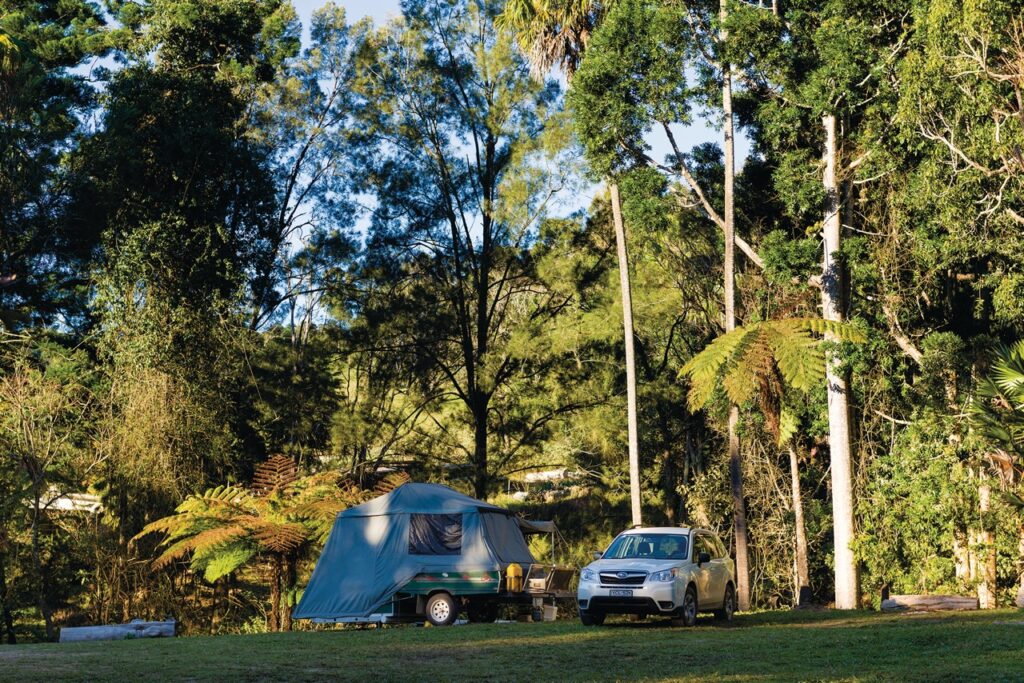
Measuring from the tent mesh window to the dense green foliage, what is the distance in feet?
12.0

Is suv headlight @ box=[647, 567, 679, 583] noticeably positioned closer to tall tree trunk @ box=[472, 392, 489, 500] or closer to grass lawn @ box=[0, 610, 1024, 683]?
grass lawn @ box=[0, 610, 1024, 683]

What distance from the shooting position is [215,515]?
885 inches

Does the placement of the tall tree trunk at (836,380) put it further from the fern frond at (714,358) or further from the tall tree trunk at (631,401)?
the fern frond at (714,358)

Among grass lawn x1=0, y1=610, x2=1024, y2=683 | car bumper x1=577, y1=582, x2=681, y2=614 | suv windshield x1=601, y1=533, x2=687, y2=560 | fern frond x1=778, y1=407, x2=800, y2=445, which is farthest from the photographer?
fern frond x1=778, y1=407, x2=800, y2=445

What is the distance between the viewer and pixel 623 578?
15.4m

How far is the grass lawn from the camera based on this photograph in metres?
9.34

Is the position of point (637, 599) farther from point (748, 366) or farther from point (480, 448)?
point (480, 448)

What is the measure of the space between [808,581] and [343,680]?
18910 mm

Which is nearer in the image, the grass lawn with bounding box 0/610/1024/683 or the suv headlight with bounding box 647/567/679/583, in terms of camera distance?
the grass lawn with bounding box 0/610/1024/683

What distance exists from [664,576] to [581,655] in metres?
3.97

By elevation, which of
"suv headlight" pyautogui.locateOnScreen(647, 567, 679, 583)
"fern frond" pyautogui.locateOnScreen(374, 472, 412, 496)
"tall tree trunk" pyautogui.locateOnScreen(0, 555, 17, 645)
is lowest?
"tall tree trunk" pyautogui.locateOnScreen(0, 555, 17, 645)

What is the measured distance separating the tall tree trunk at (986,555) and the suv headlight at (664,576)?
8.49 m

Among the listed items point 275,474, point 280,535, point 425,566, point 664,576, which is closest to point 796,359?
point 664,576

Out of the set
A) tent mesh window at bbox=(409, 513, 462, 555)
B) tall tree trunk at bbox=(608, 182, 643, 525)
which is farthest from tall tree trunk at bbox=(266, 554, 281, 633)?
tall tree trunk at bbox=(608, 182, 643, 525)
